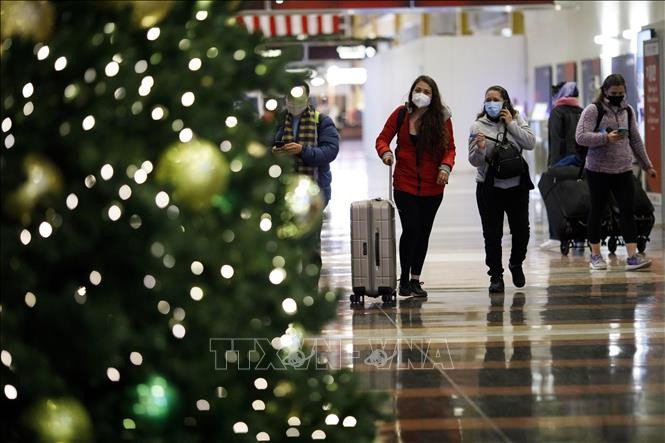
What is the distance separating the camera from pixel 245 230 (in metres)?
3.64

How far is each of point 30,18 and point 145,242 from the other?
736mm

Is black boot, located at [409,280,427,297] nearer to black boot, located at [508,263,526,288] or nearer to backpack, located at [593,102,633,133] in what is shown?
black boot, located at [508,263,526,288]

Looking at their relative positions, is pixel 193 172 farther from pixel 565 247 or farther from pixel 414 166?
pixel 565 247

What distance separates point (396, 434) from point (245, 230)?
8.35 ft

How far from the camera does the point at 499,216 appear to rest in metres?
10.7

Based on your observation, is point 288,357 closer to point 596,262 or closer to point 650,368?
point 650,368

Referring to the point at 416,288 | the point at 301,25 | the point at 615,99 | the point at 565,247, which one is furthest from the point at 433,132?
the point at 301,25

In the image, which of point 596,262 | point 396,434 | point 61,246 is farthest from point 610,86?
point 61,246

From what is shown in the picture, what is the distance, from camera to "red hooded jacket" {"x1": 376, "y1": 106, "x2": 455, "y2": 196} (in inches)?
406

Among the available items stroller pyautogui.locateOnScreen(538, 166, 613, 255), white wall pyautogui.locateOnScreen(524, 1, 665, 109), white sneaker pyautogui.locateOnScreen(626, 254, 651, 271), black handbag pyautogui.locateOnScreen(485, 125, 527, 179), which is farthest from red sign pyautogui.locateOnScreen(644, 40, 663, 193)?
black handbag pyautogui.locateOnScreen(485, 125, 527, 179)

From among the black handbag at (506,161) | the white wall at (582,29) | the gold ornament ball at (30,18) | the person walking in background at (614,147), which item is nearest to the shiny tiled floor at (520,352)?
the person walking in background at (614,147)

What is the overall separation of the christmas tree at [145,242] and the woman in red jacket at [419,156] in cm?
641

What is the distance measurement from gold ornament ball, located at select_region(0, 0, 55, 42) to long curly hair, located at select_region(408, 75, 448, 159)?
265 inches

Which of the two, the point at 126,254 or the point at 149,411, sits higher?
the point at 126,254
